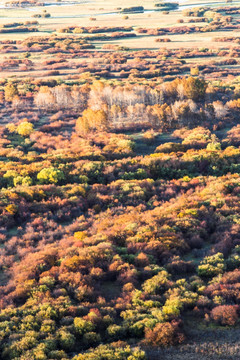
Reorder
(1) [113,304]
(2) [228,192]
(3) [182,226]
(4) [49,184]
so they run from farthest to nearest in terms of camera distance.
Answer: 1. (4) [49,184]
2. (2) [228,192]
3. (3) [182,226]
4. (1) [113,304]

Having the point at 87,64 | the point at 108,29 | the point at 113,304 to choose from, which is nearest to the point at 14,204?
the point at 113,304

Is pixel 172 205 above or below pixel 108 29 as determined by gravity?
below

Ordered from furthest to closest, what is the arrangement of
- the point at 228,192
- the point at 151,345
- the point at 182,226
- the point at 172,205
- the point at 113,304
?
the point at 228,192 → the point at 172,205 → the point at 182,226 → the point at 113,304 → the point at 151,345

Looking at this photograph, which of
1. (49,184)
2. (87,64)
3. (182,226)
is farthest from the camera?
(87,64)

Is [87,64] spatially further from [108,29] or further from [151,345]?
[151,345]

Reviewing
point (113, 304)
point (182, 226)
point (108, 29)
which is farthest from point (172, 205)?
point (108, 29)

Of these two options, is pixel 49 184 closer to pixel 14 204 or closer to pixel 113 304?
pixel 14 204

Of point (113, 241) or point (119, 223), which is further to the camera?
point (119, 223)

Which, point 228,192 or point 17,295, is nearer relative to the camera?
point 17,295

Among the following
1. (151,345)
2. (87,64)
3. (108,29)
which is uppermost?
(108,29)
